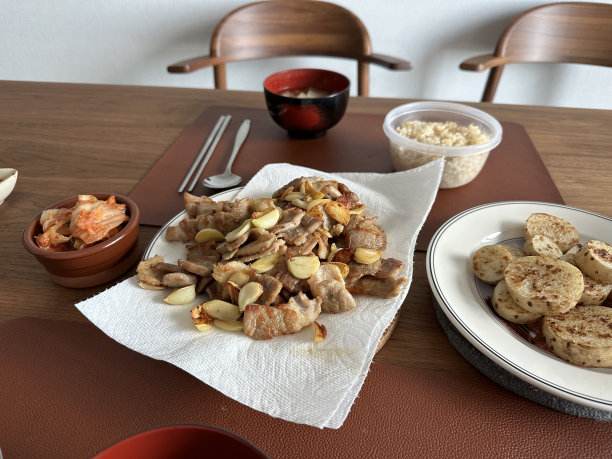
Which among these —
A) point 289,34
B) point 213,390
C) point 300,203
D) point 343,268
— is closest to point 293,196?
point 300,203

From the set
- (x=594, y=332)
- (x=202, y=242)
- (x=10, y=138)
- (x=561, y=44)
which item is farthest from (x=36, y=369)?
(x=561, y=44)

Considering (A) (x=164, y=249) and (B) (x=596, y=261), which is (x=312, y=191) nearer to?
(A) (x=164, y=249)

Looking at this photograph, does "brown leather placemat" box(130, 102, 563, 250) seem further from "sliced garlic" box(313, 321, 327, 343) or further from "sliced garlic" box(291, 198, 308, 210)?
"sliced garlic" box(313, 321, 327, 343)

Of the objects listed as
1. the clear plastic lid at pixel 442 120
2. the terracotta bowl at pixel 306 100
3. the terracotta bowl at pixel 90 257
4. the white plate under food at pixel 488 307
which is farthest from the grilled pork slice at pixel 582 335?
the terracotta bowl at pixel 306 100

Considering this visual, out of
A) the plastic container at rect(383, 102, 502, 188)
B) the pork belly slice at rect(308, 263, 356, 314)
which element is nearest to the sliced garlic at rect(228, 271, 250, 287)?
the pork belly slice at rect(308, 263, 356, 314)

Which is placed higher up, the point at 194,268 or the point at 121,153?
the point at 194,268

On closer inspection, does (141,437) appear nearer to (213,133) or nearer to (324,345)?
(324,345)
